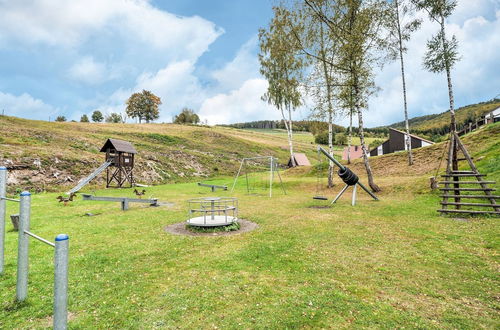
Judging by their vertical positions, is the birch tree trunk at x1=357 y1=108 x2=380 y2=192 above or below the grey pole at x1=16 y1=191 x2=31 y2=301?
above

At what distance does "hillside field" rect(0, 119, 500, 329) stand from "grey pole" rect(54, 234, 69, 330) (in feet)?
5.39

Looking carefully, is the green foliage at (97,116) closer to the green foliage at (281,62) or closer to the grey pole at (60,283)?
the green foliage at (281,62)

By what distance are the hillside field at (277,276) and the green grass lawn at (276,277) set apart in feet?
0.09

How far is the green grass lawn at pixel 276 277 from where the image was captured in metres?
4.35

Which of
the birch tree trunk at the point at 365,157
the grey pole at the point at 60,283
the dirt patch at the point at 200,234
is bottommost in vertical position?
the dirt patch at the point at 200,234

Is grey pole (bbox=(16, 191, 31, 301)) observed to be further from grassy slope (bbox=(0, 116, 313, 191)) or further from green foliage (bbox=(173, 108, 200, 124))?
green foliage (bbox=(173, 108, 200, 124))

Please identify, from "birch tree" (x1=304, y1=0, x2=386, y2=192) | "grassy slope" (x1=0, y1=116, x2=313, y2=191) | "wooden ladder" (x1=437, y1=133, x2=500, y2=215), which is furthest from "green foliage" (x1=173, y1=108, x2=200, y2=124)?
"wooden ladder" (x1=437, y1=133, x2=500, y2=215)

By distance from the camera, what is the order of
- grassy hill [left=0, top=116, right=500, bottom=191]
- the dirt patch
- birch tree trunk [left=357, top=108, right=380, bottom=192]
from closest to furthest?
1. the dirt patch
2. birch tree trunk [left=357, top=108, right=380, bottom=192]
3. grassy hill [left=0, top=116, right=500, bottom=191]

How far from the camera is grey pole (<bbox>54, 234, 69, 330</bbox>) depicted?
2820 millimetres

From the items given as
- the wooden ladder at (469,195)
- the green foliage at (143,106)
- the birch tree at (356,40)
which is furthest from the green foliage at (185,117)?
the wooden ladder at (469,195)

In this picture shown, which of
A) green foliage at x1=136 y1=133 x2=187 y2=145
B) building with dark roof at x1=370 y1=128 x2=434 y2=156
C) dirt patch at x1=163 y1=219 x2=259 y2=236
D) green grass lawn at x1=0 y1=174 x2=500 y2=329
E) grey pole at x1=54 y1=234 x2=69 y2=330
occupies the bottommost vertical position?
green grass lawn at x1=0 y1=174 x2=500 y2=329

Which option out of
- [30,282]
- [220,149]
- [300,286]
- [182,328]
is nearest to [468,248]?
[300,286]

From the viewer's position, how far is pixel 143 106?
308ft

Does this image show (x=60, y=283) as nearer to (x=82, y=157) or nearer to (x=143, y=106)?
(x=82, y=157)
